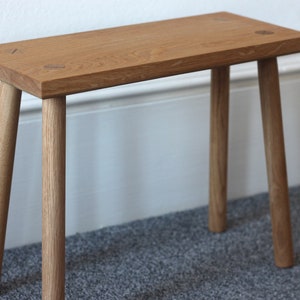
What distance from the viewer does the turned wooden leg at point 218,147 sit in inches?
48.0

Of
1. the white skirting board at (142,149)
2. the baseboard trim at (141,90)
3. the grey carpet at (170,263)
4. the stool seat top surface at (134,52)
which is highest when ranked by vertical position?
the stool seat top surface at (134,52)

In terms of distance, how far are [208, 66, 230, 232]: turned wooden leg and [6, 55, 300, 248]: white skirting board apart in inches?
3.6

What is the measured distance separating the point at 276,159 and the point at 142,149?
0.25m

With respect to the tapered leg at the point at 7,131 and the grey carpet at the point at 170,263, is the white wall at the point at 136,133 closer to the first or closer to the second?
the grey carpet at the point at 170,263

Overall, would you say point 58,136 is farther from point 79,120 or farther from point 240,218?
point 240,218

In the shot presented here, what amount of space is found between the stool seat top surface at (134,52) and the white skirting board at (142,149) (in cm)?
17

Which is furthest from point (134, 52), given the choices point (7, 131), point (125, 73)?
point (7, 131)

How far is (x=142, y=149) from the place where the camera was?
51.8 inches

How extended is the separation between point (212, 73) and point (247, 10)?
184 millimetres

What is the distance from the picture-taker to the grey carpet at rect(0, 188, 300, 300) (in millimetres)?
1128

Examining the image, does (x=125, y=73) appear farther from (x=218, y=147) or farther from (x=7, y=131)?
(x=218, y=147)

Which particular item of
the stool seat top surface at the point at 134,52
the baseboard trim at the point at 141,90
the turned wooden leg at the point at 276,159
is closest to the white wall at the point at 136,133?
the baseboard trim at the point at 141,90

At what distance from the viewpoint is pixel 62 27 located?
1.20 m

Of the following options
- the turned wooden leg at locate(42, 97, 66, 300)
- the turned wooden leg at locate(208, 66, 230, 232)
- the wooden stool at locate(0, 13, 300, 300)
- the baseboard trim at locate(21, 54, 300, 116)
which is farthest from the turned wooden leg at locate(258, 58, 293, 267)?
the turned wooden leg at locate(42, 97, 66, 300)
